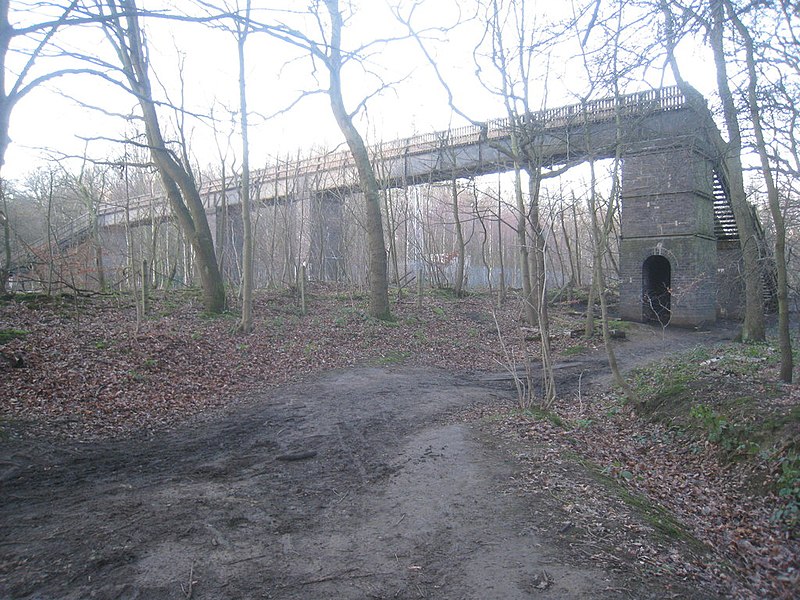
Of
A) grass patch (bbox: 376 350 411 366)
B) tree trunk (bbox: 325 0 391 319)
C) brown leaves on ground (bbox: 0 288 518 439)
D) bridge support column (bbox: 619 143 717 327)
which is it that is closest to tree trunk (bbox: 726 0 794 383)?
brown leaves on ground (bbox: 0 288 518 439)

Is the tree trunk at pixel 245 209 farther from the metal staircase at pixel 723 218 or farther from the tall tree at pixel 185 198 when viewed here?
→ the metal staircase at pixel 723 218

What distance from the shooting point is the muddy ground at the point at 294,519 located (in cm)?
402

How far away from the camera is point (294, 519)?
16.9ft

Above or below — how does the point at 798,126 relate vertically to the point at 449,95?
below

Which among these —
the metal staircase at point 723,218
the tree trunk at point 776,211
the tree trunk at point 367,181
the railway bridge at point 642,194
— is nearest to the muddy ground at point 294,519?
the tree trunk at point 776,211

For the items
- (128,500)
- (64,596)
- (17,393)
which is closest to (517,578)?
(64,596)

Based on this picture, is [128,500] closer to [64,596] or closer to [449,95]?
[64,596]

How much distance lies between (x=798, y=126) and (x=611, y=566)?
26.2ft

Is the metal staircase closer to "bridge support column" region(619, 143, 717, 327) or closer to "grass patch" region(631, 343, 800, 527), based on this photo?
"bridge support column" region(619, 143, 717, 327)

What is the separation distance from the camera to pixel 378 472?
6.49 meters

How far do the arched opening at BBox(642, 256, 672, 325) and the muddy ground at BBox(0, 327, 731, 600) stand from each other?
613 inches

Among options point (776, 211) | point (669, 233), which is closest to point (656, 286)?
point (669, 233)

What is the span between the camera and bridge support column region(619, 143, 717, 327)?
20.5 metres

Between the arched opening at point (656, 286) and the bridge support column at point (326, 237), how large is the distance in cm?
1189
